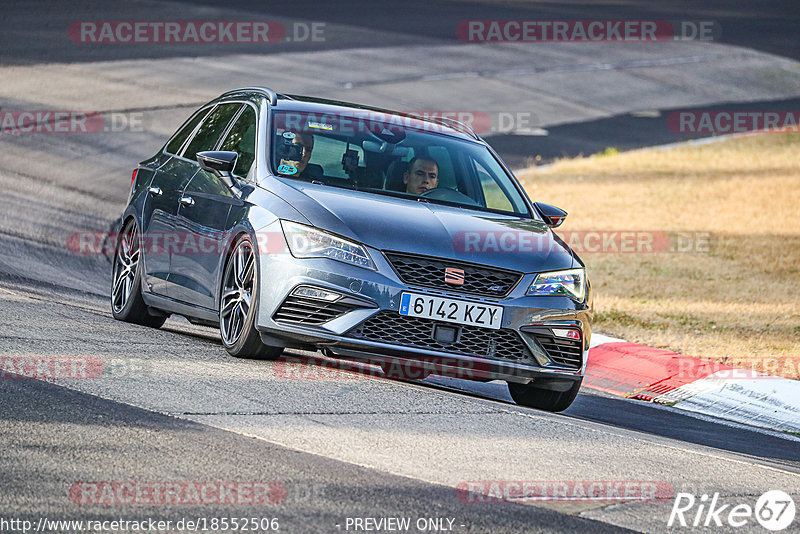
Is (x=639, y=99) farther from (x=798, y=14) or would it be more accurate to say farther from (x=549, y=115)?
(x=798, y=14)

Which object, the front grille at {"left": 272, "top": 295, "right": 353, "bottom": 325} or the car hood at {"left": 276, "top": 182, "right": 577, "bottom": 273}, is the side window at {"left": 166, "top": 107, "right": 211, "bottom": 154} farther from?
the front grille at {"left": 272, "top": 295, "right": 353, "bottom": 325}

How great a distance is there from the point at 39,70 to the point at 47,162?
6.86 m

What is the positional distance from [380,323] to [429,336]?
30 centimetres

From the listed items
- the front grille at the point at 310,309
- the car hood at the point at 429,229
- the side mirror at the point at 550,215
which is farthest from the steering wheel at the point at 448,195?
the front grille at the point at 310,309

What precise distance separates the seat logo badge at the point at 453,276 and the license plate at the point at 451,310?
4.1 inches

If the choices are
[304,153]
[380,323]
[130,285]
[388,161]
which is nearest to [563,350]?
[380,323]

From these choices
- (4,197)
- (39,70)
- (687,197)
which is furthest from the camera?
(39,70)

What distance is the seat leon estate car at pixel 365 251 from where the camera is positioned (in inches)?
292

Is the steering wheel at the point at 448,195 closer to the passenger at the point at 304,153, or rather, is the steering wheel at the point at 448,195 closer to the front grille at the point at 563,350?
the passenger at the point at 304,153

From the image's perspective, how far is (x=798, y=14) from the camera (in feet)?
154

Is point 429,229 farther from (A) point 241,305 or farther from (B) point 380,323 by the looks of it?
(A) point 241,305

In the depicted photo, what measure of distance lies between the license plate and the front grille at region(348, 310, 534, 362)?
32 mm

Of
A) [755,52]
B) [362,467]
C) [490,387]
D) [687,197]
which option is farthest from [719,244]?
[755,52]

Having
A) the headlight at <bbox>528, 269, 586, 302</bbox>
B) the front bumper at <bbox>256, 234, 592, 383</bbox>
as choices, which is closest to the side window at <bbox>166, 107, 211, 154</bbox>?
the front bumper at <bbox>256, 234, 592, 383</bbox>
